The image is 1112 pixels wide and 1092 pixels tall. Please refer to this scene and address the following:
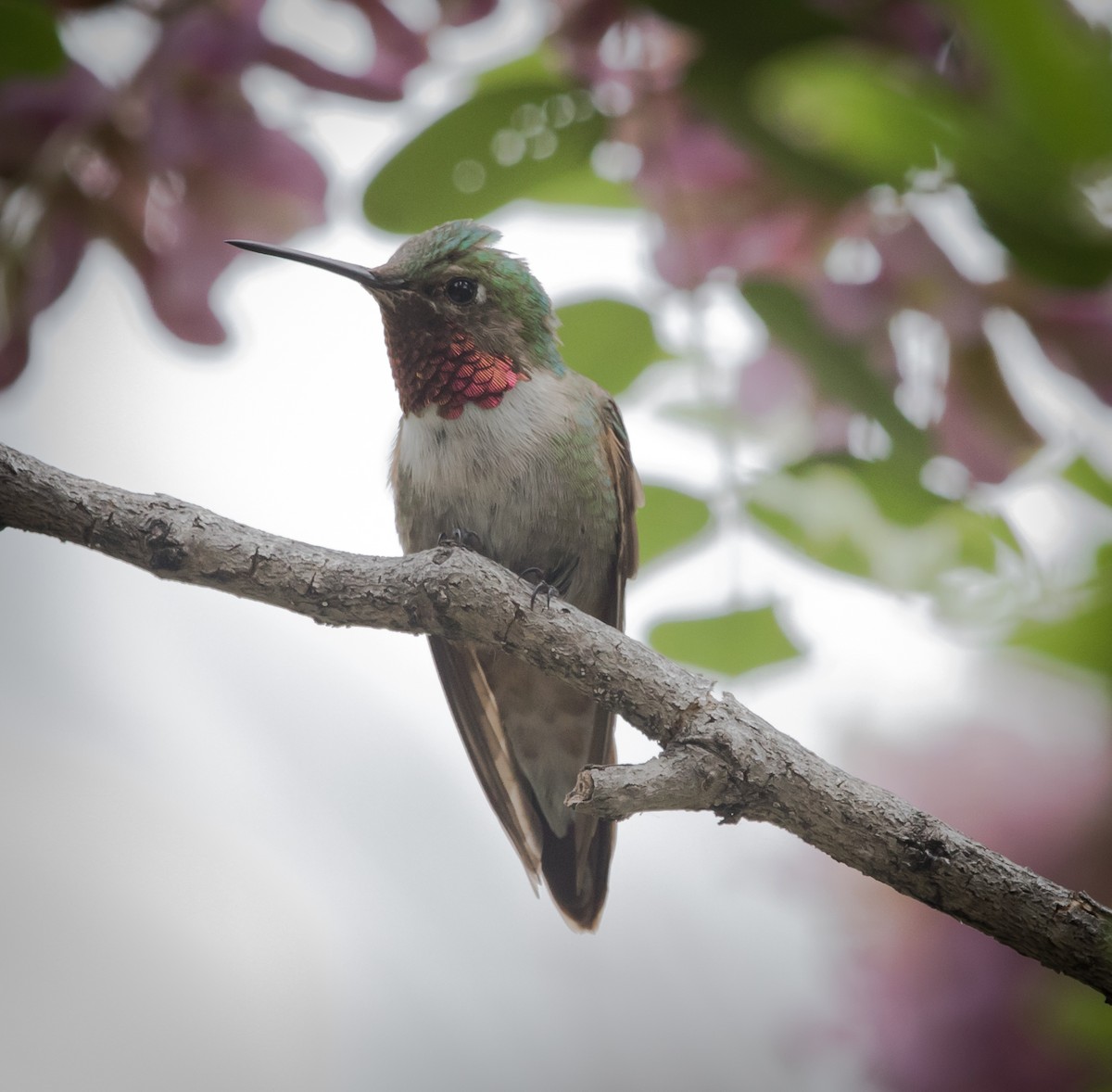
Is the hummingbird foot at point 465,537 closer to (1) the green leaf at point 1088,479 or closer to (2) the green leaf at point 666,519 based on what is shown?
(2) the green leaf at point 666,519

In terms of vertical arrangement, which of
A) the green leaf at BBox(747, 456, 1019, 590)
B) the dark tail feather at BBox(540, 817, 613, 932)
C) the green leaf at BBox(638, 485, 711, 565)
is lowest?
the dark tail feather at BBox(540, 817, 613, 932)

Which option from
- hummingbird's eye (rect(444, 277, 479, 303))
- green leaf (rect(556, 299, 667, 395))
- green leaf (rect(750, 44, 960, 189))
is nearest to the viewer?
green leaf (rect(750, 44, 960, 189))

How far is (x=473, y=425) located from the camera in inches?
59.3

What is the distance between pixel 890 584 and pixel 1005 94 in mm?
653

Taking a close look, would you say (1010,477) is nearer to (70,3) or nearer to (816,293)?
(816,293)

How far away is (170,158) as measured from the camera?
0.80 m

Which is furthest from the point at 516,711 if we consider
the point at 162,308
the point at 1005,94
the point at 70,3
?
the point at 1005,94

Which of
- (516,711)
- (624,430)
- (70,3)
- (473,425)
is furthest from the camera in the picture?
(516,711)

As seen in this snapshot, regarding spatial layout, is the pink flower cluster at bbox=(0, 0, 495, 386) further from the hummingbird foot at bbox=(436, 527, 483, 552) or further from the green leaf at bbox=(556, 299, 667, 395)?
the hummingbird foot at bbox=(436, 527, 483, 552)

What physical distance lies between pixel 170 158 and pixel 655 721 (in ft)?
1.97

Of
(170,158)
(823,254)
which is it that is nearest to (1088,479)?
(823,254)

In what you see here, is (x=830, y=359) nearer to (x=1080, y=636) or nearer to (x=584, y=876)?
(x=1080, y=636)

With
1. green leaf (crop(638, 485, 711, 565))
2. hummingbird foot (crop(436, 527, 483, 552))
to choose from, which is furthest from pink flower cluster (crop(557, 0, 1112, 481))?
hummingbird foot (crop(436, 527, 483, 552))

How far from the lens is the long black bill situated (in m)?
0.88
